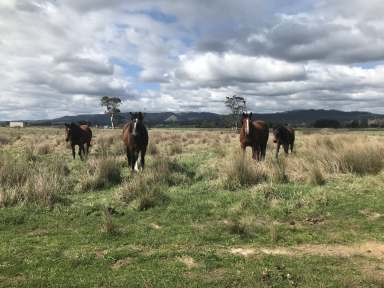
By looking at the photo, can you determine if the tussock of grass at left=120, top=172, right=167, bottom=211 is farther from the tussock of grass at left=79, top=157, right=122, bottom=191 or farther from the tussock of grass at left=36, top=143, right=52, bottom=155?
the tussock of grass at left=36, top=143, right=52, bottom=155

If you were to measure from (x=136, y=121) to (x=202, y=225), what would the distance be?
27.8 feet

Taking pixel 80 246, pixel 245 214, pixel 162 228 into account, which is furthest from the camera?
pixel 245 214

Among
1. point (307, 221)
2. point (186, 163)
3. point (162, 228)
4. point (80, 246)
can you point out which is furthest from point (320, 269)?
point (186, 163)

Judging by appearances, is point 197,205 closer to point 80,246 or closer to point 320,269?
point 80,246

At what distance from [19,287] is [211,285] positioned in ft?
8.64

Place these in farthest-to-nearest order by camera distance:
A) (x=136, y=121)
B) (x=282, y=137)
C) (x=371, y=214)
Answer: (x=282, y=137)
(x=136, y=121)
(x=371, y=214)

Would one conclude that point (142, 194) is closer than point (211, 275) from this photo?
No

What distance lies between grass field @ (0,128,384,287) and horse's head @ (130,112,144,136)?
2.35m

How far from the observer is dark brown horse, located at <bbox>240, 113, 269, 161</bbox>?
17.4 m

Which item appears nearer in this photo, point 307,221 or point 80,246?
point 80,246

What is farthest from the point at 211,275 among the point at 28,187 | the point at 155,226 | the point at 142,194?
the point at 28,187

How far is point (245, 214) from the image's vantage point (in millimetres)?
9195

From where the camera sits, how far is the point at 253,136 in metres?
17.7

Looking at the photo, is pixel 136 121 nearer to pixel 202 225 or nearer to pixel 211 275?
pixel 202 225
